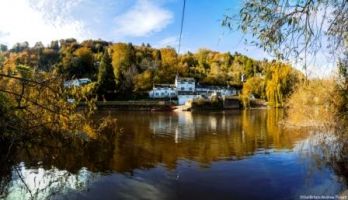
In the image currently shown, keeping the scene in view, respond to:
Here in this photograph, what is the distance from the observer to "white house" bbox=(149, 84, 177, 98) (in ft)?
315

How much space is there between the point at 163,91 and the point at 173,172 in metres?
81.8

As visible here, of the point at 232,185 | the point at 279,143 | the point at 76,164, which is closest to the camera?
the point at 232,185

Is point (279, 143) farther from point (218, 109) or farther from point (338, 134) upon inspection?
point (218, 109)

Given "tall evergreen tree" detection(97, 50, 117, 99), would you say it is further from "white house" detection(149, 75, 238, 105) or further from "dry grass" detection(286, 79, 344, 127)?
"dry grass" detection(286, 79, 344, 127)

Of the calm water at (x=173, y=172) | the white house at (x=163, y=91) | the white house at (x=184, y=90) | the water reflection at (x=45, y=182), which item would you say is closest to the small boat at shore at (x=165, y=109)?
the white house at (x=184, y=90)

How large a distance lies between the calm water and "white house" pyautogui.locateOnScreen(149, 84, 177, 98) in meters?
70.1

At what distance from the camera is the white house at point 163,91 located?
3775 inches

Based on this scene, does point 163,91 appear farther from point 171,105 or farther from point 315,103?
point 315,103

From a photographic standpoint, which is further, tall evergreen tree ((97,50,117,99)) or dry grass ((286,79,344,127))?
tall evergreen tree ((97,50,117,99))

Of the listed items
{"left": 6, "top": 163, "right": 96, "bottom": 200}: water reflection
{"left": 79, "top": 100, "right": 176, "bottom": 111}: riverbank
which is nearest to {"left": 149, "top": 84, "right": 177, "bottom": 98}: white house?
{"left": 79, "top": 100, "right": 176, "bottom": 111}: riverbank

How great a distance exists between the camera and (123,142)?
86.7 feet

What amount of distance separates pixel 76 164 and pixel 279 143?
14339 millimetres

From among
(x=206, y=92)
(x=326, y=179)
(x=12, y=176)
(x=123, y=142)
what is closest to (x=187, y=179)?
(x=326, y=179)

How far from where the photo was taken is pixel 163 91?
98.4 metres
